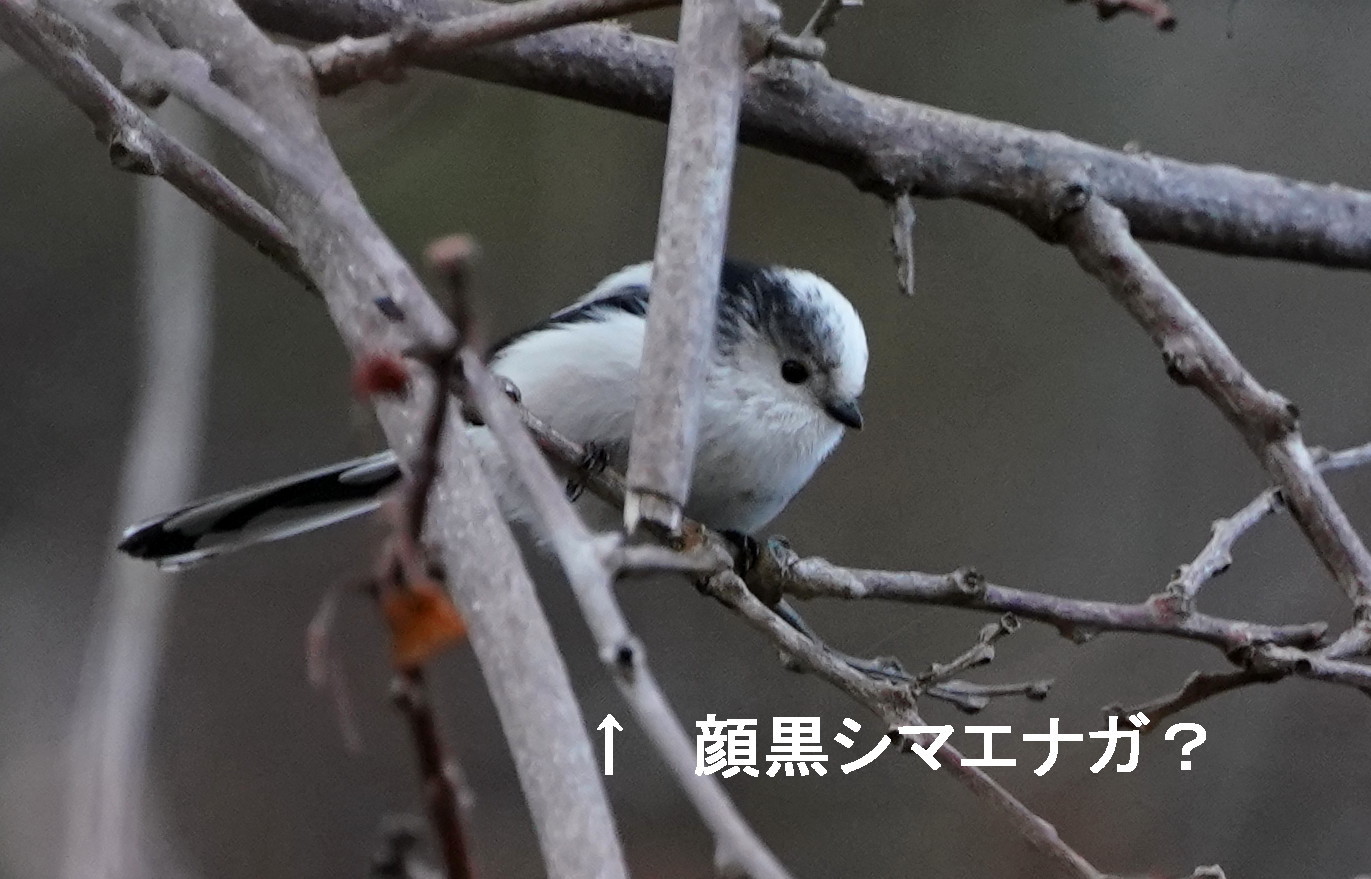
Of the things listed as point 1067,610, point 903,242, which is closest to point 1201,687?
point 1067,610

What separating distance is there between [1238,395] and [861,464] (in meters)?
2.03

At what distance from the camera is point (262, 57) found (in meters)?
1.11

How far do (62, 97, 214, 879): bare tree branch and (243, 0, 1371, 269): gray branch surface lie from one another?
314 millimetres

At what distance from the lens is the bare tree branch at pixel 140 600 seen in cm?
122

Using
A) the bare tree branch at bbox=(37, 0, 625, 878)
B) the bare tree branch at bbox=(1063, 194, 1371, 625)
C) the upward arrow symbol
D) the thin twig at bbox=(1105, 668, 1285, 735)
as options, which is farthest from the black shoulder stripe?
the bare tree branch at bbox=(37, 0, 625, 878)

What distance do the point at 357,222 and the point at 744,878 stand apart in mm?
415

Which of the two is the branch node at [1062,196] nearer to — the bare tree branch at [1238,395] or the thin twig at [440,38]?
the bare tree branch at [1238,395]

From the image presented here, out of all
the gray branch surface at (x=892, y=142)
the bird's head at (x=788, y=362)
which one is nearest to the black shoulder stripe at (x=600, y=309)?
the bird's head at (x=788, y=362)

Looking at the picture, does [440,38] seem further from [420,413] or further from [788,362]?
[788,362]

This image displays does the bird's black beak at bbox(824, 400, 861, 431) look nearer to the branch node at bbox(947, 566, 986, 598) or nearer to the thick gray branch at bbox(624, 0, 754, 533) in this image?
the branch node at bbox(947, 566, 986, 598)

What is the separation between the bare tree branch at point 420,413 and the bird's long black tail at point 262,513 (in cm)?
71

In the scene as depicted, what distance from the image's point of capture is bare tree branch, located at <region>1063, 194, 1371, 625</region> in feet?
4.67

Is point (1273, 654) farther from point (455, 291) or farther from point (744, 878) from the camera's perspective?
point (455, 291)

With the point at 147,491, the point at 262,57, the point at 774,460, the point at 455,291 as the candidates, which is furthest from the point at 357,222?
the point at 774,460
